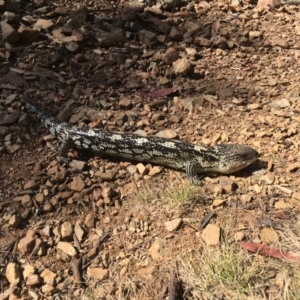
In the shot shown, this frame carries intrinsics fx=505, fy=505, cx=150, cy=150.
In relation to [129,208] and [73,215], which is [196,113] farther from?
[73,215]

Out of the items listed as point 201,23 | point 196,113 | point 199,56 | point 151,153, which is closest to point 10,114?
point 151,153

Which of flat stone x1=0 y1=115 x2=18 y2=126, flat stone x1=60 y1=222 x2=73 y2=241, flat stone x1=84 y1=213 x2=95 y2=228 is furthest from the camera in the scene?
flat stone x1=0 y1=115 x2=18 y2=126

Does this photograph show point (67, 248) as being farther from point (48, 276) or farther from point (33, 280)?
point (33, 280)

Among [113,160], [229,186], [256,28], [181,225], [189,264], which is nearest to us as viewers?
[189,264]

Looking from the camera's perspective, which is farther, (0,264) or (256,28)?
(256,28)

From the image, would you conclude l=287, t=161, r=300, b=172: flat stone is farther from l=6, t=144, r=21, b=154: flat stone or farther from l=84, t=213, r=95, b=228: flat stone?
l=6, t=144, r=21, b=154: flat stone

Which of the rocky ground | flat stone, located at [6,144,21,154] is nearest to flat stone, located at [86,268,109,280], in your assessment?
the rocky ground

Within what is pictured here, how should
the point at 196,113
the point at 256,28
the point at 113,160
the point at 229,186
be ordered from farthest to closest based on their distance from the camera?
the point at 256,28 → the point at 196,113 → the point at 113,160 → the point at 229,186
